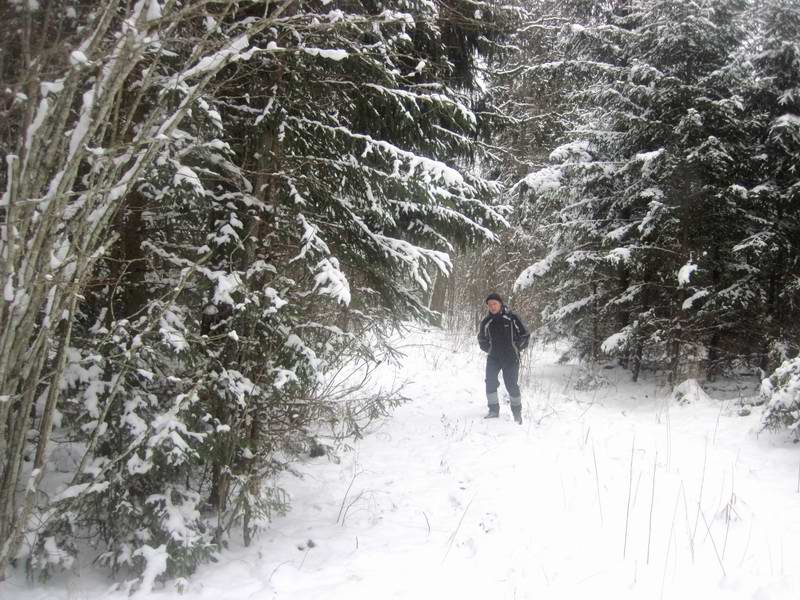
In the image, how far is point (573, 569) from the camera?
11.9 feet

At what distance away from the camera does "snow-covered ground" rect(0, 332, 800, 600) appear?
11.4 ft

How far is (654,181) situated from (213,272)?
8.44 m

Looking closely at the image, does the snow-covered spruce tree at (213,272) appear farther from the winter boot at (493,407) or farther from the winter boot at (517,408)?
the winter boot at (493,407)

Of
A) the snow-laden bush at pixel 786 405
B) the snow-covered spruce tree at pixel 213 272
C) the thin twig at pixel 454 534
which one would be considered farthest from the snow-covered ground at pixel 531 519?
the snow-covered spruce tree at pixel 213 272

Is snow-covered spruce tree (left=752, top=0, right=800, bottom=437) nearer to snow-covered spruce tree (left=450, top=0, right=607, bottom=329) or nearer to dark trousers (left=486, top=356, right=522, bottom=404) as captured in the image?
snow-covered spruce tree (left=450, top=0, right=607, bottom=329)

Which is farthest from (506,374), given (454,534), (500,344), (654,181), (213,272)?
(213,272)

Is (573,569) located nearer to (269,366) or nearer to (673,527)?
(673,527)

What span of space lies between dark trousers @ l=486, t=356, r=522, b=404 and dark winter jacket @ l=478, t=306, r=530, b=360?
0.06 metres

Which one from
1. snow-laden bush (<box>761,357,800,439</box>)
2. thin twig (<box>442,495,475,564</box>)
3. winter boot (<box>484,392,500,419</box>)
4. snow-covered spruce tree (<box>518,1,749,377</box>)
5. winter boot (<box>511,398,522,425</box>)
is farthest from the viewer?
snow-covered spruce tree (<box>518,1,749,377</box>)

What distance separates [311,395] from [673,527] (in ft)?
10.5

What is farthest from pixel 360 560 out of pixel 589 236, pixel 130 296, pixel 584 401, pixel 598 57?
pixel 598 57

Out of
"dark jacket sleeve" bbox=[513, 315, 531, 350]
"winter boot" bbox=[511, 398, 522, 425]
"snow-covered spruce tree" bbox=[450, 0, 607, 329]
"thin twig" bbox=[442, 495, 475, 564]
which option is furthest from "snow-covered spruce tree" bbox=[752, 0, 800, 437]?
"thin twig" bbox=[442, 495, 475, 564]

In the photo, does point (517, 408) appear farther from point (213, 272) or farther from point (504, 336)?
point (213, 272)

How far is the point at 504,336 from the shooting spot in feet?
25.7
